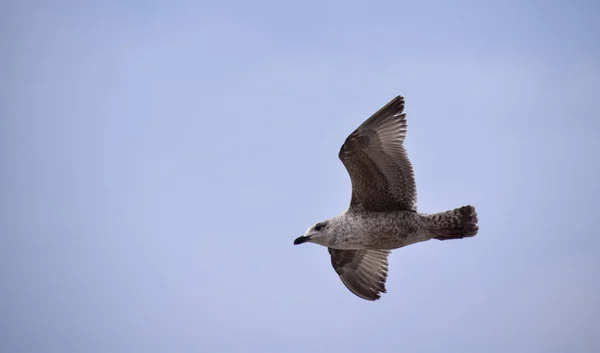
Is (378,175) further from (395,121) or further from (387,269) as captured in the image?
(387,269)

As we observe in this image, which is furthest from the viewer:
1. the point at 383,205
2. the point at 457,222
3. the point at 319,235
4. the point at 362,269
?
the point at 362,269

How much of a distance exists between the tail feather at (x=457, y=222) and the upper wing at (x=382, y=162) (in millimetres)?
721

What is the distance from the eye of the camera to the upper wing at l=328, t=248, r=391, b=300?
57.4 feet

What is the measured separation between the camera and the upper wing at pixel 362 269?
17484 mm

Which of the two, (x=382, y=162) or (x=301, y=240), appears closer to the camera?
(x=382, y=162)

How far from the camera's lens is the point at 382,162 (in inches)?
614

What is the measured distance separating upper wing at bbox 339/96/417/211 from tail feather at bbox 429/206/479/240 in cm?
72

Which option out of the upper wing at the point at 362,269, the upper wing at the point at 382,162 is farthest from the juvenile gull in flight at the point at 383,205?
the upper wing at the point at 362,269

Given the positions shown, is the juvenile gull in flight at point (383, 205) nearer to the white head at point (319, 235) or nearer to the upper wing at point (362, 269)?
the white head at point (319, 235)

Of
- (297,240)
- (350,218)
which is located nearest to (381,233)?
(350,218)

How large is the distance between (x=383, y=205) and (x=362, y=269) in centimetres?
219

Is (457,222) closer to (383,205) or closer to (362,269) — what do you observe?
(383,205)

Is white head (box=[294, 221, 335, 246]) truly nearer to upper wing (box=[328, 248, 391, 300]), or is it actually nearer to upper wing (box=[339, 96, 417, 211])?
upper wing (box=[339, 96, 417, 211])

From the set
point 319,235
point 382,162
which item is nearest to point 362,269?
point 319,235
